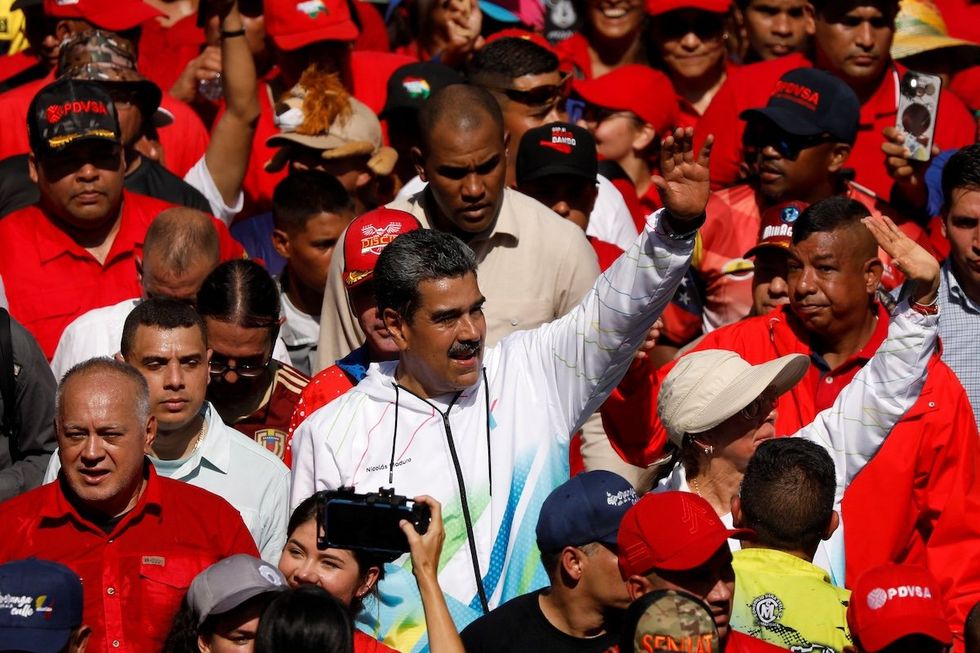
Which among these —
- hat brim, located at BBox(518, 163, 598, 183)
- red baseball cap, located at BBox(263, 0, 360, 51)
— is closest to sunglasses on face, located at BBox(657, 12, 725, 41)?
red baseball cap, located at BBox(263, 0, 360, 51)

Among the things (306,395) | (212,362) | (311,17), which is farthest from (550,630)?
(311,17)

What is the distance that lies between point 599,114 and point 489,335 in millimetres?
2677

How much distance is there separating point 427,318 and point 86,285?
259 cm

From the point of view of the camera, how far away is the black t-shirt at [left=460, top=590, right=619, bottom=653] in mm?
4930

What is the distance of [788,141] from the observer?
8.16m

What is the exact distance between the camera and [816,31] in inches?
367

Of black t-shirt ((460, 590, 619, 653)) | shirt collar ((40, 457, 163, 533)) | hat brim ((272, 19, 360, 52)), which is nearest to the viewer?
black t-shirt ((460, 590, 619, 653))

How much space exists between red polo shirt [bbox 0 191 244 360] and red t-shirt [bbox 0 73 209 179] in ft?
4.41

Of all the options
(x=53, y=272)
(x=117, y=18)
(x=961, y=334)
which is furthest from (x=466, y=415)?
(x=117, y=18)

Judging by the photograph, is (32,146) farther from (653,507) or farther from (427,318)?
(653,507)

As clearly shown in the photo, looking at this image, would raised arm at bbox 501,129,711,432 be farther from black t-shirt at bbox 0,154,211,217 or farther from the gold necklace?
black t-shirt at bbox 0,154,211,217

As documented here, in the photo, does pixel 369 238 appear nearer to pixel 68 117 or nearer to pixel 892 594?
pixel 68 117


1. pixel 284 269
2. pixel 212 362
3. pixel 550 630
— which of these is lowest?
pixel 284 269

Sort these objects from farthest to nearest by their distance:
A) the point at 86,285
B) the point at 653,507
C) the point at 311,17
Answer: the point at 311,17 < the point at 86,285 < the point at 653,507
